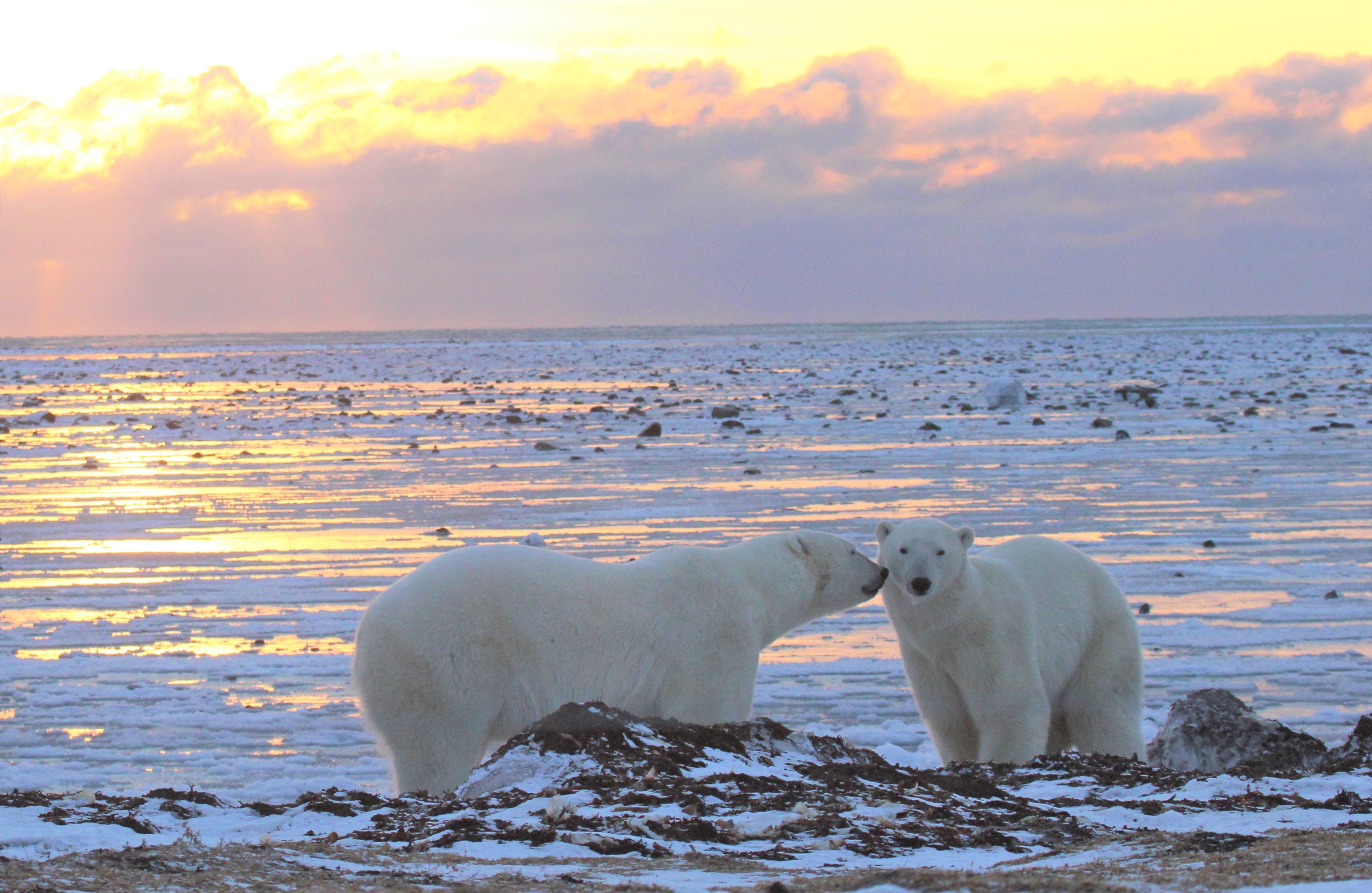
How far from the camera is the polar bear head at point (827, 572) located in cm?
625

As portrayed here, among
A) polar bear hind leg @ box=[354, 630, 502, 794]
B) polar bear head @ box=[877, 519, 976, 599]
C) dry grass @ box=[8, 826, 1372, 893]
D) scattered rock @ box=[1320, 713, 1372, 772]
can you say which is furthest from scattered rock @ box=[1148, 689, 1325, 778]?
polar bear hind leg @ box=[354, 630, 502, 794]

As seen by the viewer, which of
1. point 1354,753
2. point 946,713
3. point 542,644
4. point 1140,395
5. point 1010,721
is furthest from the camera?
point 1140,395

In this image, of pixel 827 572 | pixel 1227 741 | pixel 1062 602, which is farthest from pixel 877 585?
pixel 1227 741

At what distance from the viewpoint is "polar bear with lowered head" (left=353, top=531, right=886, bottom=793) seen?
5070mm

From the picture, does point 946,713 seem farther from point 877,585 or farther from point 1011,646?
point 877,585

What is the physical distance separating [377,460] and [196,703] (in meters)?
10.0

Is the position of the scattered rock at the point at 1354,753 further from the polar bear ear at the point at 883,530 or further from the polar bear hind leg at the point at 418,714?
the polar bear hind leg at the point at 418,714

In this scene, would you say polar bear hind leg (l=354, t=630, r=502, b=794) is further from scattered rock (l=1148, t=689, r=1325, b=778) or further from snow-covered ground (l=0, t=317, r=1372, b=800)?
scattered rock (l=1148, t=689, r=1325, b=778)

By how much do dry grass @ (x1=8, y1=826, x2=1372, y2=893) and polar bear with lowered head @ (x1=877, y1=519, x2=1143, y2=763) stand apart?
2151 mm

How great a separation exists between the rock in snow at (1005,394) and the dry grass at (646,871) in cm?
2022

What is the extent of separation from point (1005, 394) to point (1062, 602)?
17834 millimetres

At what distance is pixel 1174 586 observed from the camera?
29.4 feet

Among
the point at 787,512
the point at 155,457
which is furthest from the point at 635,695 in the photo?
the point at 155,457

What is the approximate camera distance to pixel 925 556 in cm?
588
